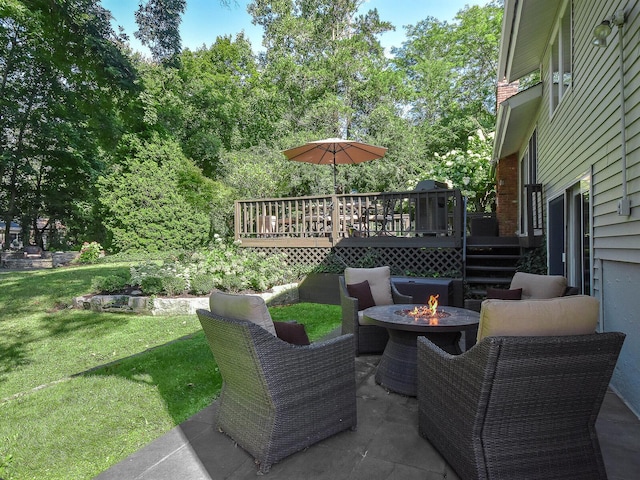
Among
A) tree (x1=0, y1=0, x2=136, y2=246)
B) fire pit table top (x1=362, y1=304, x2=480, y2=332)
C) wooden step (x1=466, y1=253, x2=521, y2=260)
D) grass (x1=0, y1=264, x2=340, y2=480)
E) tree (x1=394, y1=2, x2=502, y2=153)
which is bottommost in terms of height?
grass (x1=0, y1=264, x2=340, y2=480)

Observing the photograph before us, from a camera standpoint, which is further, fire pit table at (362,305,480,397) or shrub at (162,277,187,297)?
shrub at (162,277,187,297)

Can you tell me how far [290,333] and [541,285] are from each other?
2.82 m

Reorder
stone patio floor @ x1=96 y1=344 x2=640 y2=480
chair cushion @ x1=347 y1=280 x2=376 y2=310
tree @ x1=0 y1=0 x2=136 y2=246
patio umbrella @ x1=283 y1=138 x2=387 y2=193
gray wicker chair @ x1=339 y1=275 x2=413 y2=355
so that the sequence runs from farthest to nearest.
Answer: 1. tree @ x1=0 y1=0 x2=136 y2=246
2. patio umbrella @ x1=283 y1=138 x2=387 y2=193
3. chair cushion @ x1=347 y1=280 x2=376 y2=310
4. gray wicker chair @ x1=339 y1=275 x2=413 y2=355
5. stone patio floor @ x1=96 y1=344 x2=640 y2=480

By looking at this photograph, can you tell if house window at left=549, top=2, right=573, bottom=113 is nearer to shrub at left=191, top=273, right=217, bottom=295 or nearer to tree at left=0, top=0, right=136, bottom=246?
shrub at left=191, top=273, right=217, bottom=295

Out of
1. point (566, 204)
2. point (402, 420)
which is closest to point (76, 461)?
point (402, 420)

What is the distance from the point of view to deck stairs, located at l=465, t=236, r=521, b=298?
702cm

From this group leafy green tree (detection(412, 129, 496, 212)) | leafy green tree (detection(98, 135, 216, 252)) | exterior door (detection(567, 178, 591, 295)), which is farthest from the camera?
leafy green tree (detection(98, 135, 216, 252))

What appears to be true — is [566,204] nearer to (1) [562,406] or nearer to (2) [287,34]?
(1) [562,406]

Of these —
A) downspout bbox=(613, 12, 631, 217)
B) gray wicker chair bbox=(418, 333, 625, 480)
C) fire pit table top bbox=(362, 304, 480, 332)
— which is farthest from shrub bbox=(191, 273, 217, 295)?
downspout bbox=(613, 12, 631, 217)

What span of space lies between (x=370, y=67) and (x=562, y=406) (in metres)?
19.3

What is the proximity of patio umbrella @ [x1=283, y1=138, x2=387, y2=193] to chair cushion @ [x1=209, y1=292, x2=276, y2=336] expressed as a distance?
21.4 ft

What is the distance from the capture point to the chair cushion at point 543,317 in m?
1.85

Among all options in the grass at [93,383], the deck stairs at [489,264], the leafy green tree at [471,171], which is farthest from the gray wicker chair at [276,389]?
the leafy green tree at [471,171]

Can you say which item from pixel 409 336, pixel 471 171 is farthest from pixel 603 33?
pixel 471 171
